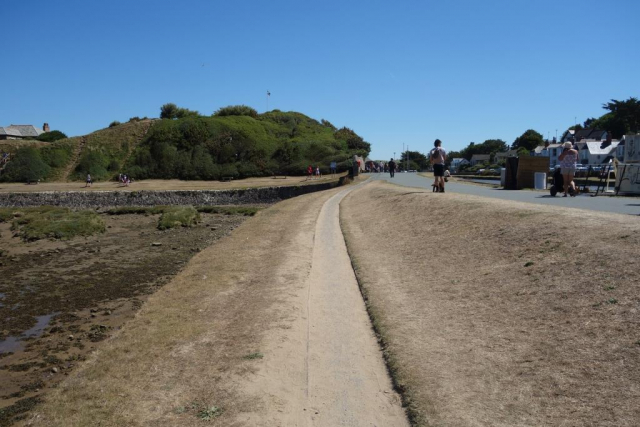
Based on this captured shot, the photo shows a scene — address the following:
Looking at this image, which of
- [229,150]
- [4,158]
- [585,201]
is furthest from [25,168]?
[585,201]

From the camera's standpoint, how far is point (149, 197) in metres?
50.1

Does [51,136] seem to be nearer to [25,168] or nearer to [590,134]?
[25,168]

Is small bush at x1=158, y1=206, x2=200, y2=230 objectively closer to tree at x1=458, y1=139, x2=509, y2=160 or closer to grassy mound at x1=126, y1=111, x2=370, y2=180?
grassy mound at x1=126, y1=111, x2=370, y2=180

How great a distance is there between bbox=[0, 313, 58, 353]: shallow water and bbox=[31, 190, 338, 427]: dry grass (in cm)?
175

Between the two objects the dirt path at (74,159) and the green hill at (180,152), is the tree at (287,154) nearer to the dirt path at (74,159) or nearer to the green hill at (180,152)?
the green hill at (180,152)

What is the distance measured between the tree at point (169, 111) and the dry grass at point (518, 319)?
8859 cm

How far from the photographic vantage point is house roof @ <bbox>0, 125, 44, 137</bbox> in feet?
342

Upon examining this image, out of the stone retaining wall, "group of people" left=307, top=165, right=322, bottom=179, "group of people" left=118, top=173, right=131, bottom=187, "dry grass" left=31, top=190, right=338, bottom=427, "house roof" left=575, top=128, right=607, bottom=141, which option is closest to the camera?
"dry grass" left=31, top=190, right=338, bottom=427

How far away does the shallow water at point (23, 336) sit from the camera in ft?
29.0

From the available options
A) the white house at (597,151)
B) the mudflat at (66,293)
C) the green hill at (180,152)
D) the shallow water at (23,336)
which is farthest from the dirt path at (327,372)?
the white house at (597,151)

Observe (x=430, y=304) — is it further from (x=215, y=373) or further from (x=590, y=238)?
(x=215, y=373)

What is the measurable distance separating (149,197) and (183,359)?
149 ft

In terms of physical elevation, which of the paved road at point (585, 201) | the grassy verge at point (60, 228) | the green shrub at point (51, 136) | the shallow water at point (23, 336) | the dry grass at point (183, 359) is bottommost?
the shallow water at point (23, 336)

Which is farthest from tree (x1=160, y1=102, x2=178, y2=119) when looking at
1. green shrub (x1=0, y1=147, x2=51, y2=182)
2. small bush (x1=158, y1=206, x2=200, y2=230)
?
small bush (x1=158, y1=206, x2=200, y2=230)
